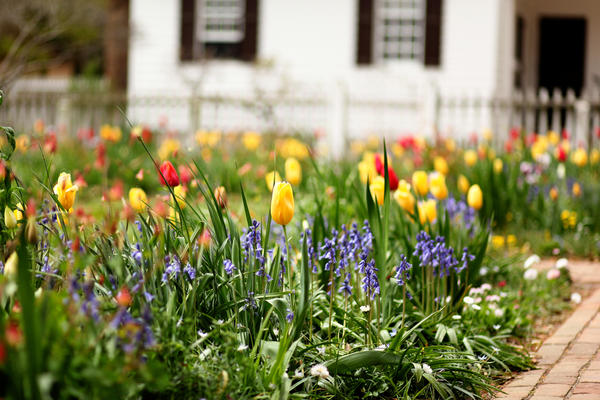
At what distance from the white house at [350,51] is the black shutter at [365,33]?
0.7 inches

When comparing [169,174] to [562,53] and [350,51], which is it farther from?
[562,53]

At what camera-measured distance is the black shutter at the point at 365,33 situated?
52.3ft

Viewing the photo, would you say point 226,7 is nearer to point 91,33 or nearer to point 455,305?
point 91,33

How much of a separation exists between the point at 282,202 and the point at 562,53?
52.4 ft

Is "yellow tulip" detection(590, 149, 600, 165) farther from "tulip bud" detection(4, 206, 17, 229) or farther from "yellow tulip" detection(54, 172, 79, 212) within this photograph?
"tulip bud" detection(4, 206, 17, 229)

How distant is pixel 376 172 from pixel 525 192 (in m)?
2.51

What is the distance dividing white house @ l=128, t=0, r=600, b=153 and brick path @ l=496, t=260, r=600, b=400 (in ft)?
33.5

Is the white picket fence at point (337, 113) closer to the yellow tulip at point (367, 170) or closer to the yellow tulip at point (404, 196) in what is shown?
the yellow tulip at point (367, 170)

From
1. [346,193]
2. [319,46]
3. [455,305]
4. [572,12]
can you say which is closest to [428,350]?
[455,305]

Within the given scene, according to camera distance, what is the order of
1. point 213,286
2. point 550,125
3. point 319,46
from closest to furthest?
point 213,286
point 319,46
point 550,125

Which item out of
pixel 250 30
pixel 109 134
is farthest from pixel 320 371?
pixel 250 30

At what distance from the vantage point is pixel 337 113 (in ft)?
44.6

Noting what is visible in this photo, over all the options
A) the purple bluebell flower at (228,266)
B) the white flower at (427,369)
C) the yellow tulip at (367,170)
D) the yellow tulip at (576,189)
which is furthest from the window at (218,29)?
the white flower at (427,369)

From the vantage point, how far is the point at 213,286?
3.00 metres
